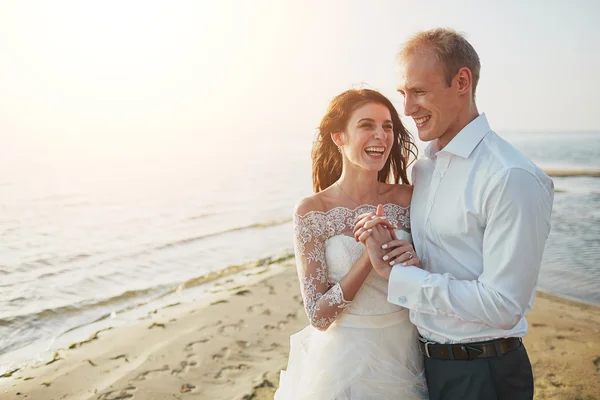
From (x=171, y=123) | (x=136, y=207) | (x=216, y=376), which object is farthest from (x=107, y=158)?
(x=216, y=376)

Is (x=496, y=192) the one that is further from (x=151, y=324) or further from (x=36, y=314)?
(x=36, y=314)

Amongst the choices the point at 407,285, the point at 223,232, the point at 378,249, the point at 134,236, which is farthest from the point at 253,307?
the point at 134,236

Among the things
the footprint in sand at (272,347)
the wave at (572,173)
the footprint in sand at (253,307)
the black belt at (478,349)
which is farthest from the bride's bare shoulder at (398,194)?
the wave at (572,173)

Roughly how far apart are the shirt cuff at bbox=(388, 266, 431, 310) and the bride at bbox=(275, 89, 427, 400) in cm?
18

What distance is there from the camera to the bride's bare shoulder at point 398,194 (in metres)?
3.60

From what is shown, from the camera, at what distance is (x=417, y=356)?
322 centimetres

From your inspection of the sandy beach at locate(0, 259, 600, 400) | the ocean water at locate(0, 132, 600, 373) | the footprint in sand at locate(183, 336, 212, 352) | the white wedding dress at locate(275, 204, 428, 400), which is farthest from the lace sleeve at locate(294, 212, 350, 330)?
the ocean water at locate(0, 132, 600, 373)

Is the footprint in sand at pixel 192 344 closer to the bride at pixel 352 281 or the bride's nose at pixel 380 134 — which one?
the bride at pixel 352 281

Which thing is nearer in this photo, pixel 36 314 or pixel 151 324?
pixel 151 324

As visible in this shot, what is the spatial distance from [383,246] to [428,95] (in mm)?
787

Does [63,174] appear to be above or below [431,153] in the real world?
below

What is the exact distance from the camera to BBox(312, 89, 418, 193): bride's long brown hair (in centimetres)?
362

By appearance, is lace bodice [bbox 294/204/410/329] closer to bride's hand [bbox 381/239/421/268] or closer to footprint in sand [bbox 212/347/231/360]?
bride's hand [bbox 381/239/421/268]

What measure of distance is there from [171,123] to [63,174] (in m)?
26.7
